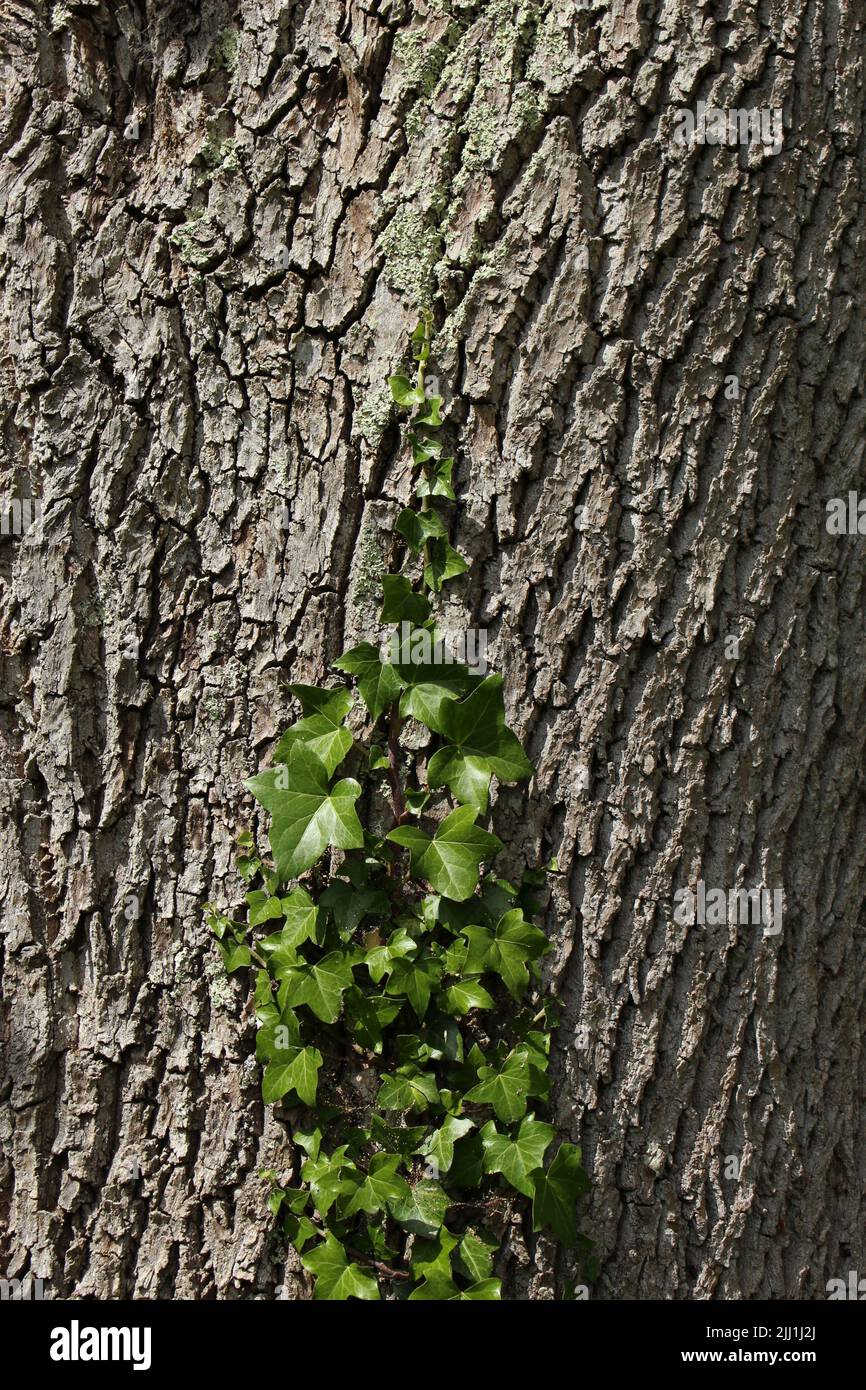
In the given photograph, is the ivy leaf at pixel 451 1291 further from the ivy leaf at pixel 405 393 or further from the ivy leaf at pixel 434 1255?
the ivy leaf at pixel 405 393

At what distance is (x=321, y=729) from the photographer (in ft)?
5.63

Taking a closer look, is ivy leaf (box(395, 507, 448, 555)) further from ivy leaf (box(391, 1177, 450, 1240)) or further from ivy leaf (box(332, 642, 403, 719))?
ivy leaf (box(391, 1177, 450, 1240))

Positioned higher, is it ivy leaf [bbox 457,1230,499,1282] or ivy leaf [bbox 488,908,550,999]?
ivy leaf [bbox 488,908,550,999]

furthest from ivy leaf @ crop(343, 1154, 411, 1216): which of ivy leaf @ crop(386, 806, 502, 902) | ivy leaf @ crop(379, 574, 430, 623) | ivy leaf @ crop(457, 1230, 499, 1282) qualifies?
ivy leaf @ crop(379, 574, 430, 623)

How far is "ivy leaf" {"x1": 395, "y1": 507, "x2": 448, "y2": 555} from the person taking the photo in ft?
5.65

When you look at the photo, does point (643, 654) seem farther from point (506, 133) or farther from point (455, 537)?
point (506, 133)

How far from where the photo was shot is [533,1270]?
171 cm

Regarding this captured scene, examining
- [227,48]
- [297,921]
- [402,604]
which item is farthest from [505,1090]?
[227,48]

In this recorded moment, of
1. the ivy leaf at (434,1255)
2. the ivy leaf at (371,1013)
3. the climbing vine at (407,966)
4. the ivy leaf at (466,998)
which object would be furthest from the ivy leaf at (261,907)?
the ivy leaf at (434,1255)

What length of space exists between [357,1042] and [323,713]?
0.57m

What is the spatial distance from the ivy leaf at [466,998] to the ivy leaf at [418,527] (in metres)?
0.75

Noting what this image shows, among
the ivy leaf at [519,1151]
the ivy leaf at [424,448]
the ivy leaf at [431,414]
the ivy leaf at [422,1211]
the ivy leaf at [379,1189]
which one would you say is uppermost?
the ivy leaf at [431,414]

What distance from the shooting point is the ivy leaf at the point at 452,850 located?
1.65m

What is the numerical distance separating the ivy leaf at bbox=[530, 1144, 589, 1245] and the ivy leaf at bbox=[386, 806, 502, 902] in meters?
0.48
